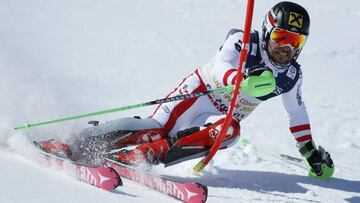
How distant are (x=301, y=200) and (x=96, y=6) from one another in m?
9.78

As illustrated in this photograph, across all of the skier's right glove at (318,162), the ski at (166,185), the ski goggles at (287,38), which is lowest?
the skier's right glove at (318,162)

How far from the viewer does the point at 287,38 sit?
5.23 m

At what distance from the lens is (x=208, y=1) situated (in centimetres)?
1566

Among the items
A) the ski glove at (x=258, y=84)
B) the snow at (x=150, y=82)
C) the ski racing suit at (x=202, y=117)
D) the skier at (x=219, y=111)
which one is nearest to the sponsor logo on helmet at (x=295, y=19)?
the skier at (x=219, y=111)

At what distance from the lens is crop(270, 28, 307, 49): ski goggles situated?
521 cm

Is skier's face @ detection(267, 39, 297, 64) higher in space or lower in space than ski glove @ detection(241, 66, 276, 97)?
higher

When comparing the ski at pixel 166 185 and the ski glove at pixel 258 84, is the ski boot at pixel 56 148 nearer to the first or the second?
the ski at pixel 166 185

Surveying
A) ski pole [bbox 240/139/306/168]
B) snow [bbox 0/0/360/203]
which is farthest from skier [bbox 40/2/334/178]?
ski pole [bbox 240/139/306/168]

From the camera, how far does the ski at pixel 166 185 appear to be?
4316mm

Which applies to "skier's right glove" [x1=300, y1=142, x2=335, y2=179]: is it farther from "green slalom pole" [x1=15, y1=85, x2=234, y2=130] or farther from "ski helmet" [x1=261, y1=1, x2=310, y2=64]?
"green slalom pole" [x1=15, y1=85, x2=234, y2=130]

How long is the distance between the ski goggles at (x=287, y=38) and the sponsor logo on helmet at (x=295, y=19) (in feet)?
0.26

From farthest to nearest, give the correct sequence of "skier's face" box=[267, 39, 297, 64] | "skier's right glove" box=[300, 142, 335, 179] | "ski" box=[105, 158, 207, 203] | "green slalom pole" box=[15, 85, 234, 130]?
"skier's right glove" box=[300, 142, 335, 179] → "skier's face" box=[267, 39, 297, 64] → "green slalom pole" box=[15, 85, 234, 130] → "ski" box=[105, 158, 207, 203]

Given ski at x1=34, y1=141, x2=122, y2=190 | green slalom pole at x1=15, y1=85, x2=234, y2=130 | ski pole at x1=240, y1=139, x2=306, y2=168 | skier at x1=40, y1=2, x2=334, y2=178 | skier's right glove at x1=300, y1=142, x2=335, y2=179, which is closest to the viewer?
ski at x1=34, y1=141, x2=122, y2=190

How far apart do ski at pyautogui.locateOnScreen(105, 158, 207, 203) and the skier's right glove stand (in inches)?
71.5
